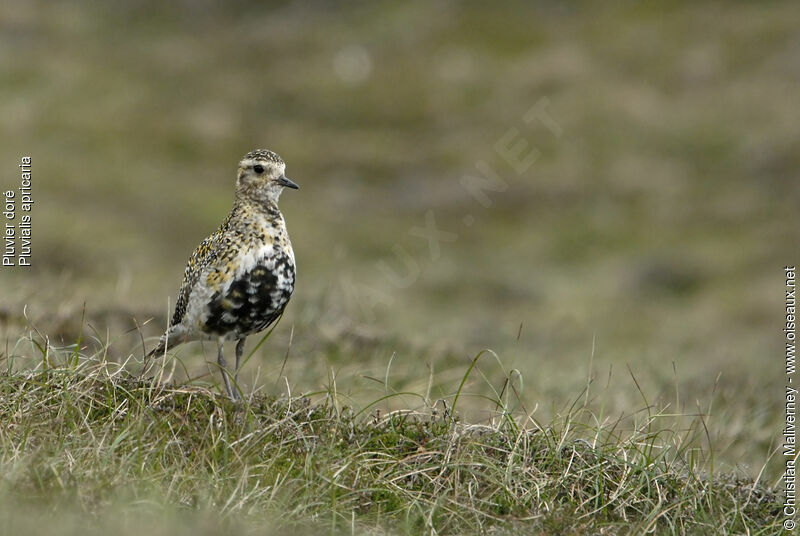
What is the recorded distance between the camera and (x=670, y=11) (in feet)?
115

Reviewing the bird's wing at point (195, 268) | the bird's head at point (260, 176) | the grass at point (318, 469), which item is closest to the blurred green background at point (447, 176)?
the bird's wing at point (195, 268)

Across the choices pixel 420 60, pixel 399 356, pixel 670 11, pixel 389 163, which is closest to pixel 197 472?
pixel 399 356

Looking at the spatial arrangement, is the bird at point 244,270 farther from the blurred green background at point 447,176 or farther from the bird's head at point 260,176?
the blurred green background at point 447,176

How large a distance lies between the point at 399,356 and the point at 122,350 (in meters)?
2.63

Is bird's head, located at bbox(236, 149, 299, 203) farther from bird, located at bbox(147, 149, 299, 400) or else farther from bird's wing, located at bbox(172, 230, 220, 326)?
bird's wing, located at bbox(172, 230, 220, 326)

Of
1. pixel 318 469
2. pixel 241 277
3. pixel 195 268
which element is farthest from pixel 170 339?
pixel 318 469

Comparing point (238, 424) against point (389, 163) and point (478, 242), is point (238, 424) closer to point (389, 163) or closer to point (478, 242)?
point (478, 242)

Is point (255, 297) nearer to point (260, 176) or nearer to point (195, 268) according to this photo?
point (195, 268)

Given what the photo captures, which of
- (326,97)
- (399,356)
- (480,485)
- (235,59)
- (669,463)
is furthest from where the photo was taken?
(235,59)

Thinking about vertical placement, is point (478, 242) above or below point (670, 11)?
below

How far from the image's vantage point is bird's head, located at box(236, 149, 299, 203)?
6504 mm

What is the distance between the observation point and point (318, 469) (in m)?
5.86

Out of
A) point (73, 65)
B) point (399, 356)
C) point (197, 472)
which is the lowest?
point (399, 356)

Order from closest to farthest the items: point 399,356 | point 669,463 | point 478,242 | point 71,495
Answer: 1. point 71,495
2. point 669,463
3. point 399,356
4. point 478,242
